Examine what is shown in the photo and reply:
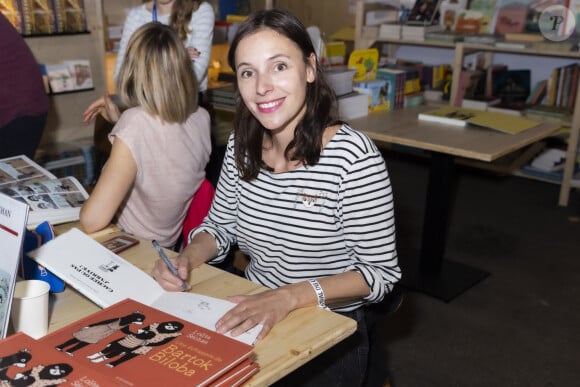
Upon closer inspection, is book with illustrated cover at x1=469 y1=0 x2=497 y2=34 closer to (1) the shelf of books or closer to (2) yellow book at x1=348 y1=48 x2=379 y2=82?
(2) yellow book at x1=348 y1=48 x2=379 y2=82

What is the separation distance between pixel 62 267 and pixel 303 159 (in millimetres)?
564

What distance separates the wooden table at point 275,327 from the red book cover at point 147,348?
0.24 ft

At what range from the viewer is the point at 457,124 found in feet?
8.88

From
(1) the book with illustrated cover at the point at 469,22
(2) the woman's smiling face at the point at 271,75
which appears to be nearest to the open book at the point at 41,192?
(2) the woman's smiling face at the point at 271,75

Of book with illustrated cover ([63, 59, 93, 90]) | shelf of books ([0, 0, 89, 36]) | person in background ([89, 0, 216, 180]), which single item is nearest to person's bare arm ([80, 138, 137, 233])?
person in background ([89, 0, 216, 180])

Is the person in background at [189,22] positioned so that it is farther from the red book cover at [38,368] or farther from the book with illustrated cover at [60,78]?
the red book cover at [38,368]

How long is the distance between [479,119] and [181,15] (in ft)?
4.67

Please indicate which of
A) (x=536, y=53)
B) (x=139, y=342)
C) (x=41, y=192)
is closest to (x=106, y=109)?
(x=41, y=192)

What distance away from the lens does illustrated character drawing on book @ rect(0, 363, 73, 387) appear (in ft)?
2.69

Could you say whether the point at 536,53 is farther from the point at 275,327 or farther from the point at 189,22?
the point at 275,327

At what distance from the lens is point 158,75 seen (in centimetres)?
186

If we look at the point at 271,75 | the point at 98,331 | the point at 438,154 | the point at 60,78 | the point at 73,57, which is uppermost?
the point at 271,75

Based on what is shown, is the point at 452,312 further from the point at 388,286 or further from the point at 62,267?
the point at 62,267

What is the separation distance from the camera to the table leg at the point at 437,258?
2.73 meters
